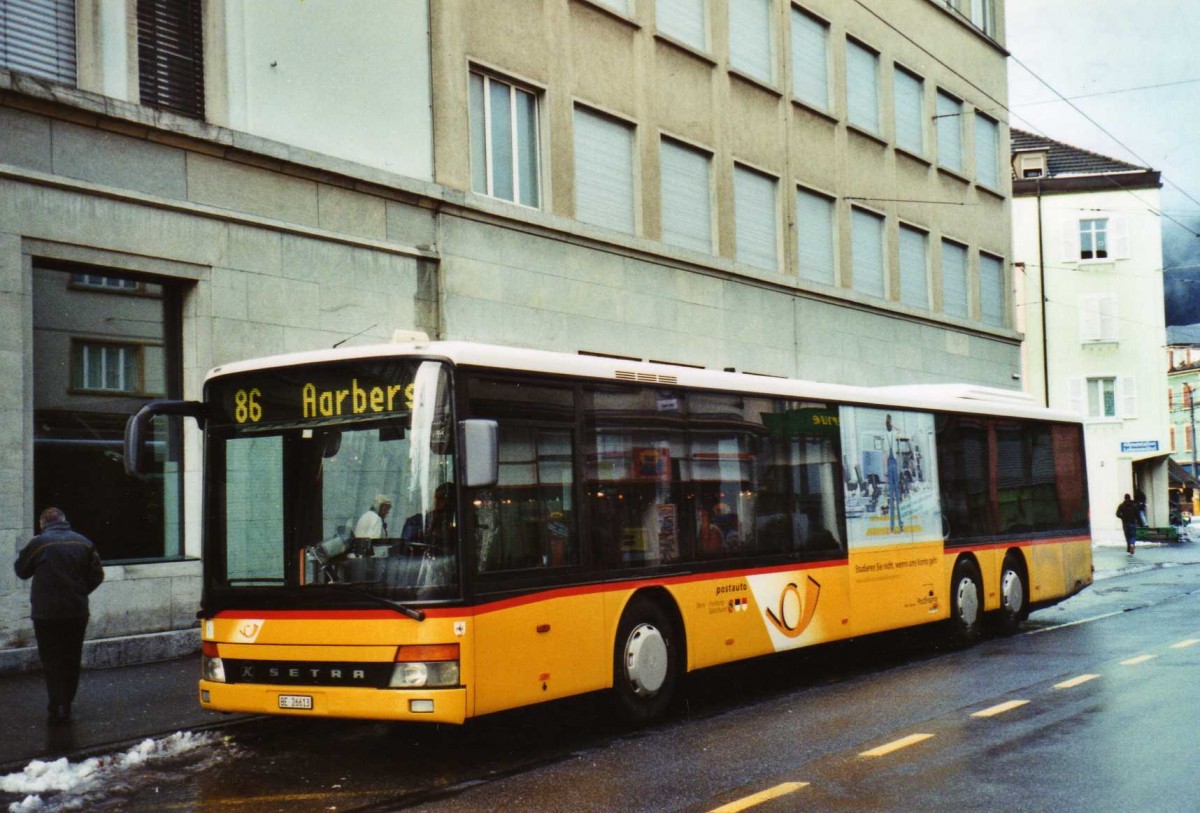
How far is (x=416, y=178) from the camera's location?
1809cm

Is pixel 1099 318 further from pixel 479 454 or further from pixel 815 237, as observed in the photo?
pixel 479 454

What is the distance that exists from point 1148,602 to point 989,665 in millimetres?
8723

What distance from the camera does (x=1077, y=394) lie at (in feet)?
184

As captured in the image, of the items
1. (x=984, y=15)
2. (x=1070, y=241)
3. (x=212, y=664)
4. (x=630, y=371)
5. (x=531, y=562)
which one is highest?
(x=984, y=15)

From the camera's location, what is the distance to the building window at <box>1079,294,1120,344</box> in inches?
2178

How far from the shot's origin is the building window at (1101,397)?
55406 millimetres

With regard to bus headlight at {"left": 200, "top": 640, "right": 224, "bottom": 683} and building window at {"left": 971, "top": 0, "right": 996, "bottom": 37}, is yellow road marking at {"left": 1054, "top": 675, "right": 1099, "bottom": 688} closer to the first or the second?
bus headlight at {"left": 200, "top": 640, "right": 224, "bottom": 683}

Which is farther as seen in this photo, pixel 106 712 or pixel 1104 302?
pixel 1104 302

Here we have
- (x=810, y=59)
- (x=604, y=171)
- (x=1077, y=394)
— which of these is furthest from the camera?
(x=1077, y=394)

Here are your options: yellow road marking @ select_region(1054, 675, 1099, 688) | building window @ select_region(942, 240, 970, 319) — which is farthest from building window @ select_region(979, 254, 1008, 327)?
yellow road marking @ select_region(1054, 675, 1099, 688)

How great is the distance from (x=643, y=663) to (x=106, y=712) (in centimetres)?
437

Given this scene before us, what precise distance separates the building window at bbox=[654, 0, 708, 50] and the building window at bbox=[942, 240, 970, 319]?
36.1 feet

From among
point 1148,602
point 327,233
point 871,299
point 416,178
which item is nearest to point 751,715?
point 327,233

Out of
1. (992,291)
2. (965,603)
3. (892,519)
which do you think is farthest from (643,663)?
(992,291)
